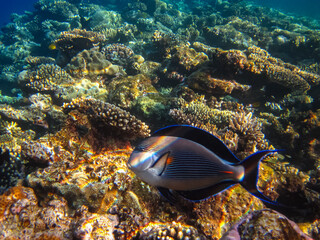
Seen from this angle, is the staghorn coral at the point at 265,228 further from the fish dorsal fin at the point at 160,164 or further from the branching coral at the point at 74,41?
the branching coral at the point at 74,41

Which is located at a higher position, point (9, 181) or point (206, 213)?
point (206, 213)

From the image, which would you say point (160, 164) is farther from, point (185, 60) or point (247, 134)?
point (185, 60)

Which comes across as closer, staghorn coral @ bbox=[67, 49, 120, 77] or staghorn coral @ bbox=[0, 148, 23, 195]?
staghorn coral @ bbox=[0, 148, 23, 195]

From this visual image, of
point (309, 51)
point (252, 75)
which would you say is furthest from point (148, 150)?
point (309, 51)

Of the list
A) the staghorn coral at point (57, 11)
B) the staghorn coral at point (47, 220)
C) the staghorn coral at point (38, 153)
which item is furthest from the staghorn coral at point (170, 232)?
the staghorn coral at point (57, 11)

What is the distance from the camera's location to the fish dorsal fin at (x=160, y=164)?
1096 mm

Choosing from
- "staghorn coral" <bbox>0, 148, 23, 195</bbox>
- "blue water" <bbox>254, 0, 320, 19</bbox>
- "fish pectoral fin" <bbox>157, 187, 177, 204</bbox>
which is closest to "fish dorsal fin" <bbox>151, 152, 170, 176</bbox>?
"fish pectoral fin" <bbox>157, 187, 177, 204</bbox>

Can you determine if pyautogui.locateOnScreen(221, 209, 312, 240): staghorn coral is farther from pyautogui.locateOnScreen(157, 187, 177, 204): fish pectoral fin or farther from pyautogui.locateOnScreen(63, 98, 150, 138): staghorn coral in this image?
pyautogui.locateOnScreen(63, 98, 150, 138): staghorn coral

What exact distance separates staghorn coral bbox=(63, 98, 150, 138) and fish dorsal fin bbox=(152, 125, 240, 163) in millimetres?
2404

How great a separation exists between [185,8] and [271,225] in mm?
25450

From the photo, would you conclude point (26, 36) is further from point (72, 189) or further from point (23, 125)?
point (72, 189)

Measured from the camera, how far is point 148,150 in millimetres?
1133

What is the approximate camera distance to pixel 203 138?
1.12m

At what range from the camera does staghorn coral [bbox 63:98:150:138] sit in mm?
3430
